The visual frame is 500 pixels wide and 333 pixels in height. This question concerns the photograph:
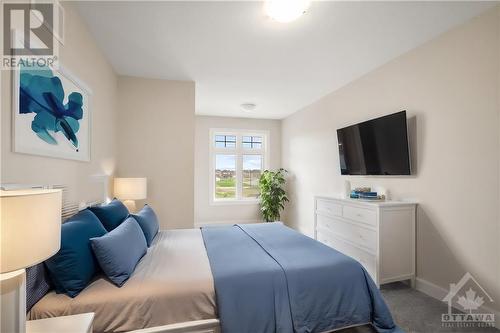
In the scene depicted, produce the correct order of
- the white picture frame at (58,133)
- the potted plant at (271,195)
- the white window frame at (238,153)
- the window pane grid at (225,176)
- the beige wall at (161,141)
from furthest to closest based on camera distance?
the window pane grid at (225,176) < the white window frame at (238,153) < the potted plant at (271,195) < the beige wall at (161,141) < the white picture frame at (58,133)

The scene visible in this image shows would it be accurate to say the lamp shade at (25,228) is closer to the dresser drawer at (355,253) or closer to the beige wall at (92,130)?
the beige wall at (92,130)

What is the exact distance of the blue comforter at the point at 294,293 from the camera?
1475 millimetres

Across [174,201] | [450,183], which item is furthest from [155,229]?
[450,183]

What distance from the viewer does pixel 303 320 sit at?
154 centimetres

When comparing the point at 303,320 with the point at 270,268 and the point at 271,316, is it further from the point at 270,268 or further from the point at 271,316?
the point at 270,268

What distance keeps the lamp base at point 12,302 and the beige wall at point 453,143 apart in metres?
3.04

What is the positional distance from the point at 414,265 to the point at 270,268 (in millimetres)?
1882

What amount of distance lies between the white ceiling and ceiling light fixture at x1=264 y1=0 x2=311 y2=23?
0.28 ft

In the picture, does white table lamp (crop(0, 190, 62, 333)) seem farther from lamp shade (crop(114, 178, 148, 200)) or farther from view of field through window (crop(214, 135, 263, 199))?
view of field through window (crop(214, 135, 263, 199))

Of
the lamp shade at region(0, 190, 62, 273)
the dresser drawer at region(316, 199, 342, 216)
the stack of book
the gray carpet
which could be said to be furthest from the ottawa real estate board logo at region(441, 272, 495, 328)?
the lamp shade at region(0, 190, 62, 273)

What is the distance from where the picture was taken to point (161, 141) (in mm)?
3516

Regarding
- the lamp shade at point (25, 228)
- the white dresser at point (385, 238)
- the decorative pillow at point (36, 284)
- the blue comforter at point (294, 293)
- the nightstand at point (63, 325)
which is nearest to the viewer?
the lamp shade at point (25, 228)

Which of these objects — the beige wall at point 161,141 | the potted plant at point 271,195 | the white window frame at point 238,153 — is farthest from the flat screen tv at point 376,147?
the white window frame at point 238,153

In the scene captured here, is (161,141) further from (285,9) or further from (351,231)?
(351,231)
